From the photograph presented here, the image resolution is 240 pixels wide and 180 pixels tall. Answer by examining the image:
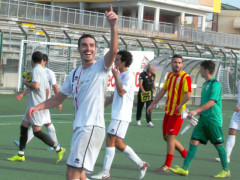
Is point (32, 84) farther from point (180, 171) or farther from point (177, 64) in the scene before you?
point (180, 171)

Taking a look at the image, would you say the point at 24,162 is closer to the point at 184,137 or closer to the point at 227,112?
the point at 184,137

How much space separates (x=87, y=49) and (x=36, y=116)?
158 inches

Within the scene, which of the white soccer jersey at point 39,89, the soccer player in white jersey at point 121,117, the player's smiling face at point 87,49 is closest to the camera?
the player's smiling face at point 87,49

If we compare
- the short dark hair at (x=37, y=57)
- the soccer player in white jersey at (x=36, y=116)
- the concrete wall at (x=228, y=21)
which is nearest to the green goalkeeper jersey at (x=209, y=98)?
the soccer player in white jersey at (x=36, y=116)

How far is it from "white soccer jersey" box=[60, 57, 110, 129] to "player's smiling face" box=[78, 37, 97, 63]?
0.09m

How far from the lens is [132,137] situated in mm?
12648

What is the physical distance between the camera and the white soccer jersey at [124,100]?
26.4 feet

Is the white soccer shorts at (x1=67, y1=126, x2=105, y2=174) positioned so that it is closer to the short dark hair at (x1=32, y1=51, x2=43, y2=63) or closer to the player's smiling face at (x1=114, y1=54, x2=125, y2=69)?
the player's smiling face at (x1=114, y1=54, x2=125, y2=69)

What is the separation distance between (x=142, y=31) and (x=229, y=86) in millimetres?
15253

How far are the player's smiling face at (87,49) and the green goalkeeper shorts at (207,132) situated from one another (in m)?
3.62

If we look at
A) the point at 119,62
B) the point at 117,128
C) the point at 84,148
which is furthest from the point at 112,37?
the point at 117,128

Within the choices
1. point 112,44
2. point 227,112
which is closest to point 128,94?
point 112,44

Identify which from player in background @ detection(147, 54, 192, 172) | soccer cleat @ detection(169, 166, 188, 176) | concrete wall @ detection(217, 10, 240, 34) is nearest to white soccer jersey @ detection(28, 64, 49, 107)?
player in background @ detection(147, 54, 192, 172)

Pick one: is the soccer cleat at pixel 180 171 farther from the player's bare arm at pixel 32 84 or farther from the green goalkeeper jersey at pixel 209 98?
the player's bare arm at pixel 32 84
